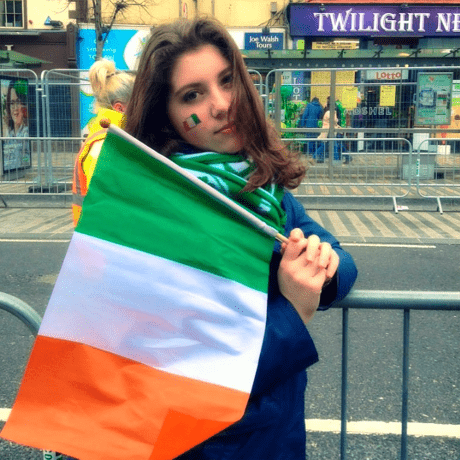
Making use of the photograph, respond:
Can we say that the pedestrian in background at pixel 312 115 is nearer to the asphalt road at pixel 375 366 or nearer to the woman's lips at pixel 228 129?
the asphalt road at pixel 375 366

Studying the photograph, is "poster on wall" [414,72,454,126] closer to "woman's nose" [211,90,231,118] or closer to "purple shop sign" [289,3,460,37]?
"purple shop sign" [289,3,460,37]

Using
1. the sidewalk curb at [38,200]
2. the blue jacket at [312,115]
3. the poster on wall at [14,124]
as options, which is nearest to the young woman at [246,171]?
the sidewalk curb at [38,200]

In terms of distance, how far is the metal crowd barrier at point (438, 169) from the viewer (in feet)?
33.0

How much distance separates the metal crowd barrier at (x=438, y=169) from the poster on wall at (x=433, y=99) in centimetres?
80

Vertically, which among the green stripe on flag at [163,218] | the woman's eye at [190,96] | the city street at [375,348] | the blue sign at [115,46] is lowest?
the city street at [375,348]

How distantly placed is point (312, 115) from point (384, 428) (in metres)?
8.66

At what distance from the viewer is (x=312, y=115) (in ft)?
37.4

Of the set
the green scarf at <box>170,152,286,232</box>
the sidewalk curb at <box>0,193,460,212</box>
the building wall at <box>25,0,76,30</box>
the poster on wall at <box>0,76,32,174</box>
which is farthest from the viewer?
the building wall at <box>25,0,76,30</box>

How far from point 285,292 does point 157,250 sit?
0.79 feet

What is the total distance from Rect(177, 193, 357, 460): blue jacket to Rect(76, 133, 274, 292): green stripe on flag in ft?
0.26

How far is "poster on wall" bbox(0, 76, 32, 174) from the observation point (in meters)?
11.5

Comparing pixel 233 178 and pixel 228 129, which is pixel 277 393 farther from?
pixel 228 129

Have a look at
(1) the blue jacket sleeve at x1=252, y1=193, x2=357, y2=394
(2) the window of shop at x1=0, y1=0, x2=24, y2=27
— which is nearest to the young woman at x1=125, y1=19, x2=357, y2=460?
(1) the blue jacket sleeve at x1=252, y1=193, x2=357, y2=394

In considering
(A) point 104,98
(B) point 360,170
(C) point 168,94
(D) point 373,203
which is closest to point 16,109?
(B) point 360,170
